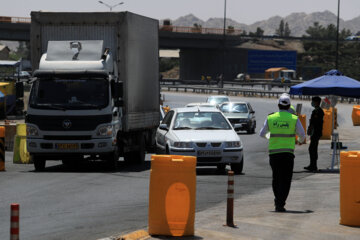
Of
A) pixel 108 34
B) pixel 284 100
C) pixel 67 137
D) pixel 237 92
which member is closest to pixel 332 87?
pixel 108 34

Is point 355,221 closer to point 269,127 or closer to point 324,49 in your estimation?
point 269,127

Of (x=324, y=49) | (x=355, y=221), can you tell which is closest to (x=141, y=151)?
(x=355, y=221)

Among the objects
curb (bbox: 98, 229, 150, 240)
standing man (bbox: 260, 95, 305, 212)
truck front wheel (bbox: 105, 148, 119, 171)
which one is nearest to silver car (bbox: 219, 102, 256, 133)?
truck front wheel (bbox: 105, 148, 119, 171)

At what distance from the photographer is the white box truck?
20312mm

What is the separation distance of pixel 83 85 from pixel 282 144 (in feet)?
26.1

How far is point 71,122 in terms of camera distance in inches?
799

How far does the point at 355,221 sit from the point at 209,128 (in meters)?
9.73

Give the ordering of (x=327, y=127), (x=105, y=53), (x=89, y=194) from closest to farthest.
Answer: (x=89, y=194) → (x=105, y=53) → (x=327, y=127)

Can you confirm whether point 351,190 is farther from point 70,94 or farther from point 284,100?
point 70,94

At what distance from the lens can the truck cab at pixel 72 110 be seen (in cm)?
2028

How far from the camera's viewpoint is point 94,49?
68.2ft

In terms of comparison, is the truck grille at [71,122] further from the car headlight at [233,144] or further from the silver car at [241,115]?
the silver car at [241,115]

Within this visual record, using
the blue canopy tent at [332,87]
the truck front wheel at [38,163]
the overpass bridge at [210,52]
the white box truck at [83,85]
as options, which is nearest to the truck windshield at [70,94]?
the white box truck at [83,85]

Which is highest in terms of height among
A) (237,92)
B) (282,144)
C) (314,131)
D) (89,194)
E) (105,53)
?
(105,53)
